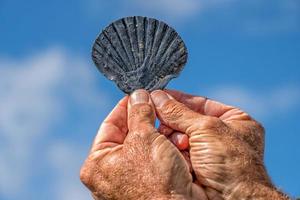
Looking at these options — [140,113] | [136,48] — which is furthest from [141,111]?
[136,48]

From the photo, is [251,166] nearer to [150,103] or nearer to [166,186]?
[166,186]

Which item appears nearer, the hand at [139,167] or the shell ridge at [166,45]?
the hand at [139,167]

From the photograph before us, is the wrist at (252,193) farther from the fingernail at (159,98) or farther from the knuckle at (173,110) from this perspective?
the fingernail at (159,98)

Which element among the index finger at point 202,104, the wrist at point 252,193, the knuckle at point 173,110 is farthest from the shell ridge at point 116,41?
the wrist at point 252,193

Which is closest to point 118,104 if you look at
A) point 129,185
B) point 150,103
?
point 150,103

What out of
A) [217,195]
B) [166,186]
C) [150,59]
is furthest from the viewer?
[150,59]

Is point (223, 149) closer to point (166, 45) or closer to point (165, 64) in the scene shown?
point (165, 64)
